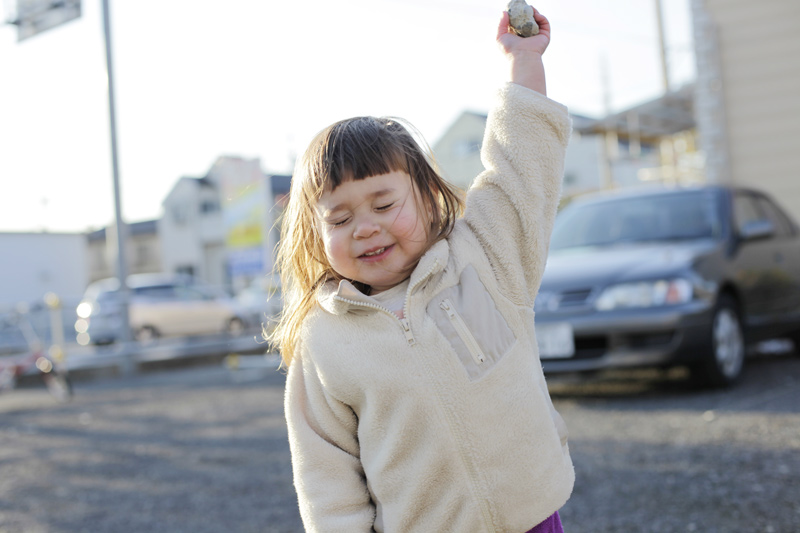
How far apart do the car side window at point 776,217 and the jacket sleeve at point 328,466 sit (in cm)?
549

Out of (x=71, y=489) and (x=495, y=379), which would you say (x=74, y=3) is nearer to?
(x=71, y=489)

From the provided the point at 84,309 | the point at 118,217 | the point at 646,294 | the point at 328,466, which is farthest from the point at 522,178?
the point at 84,309

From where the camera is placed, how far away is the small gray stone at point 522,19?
148cm

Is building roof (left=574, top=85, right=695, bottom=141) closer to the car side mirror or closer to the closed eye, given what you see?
the car side mirror

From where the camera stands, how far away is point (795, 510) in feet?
8.55

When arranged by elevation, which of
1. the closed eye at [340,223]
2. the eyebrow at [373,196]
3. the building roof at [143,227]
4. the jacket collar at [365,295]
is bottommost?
the jacket collar at [365,295]

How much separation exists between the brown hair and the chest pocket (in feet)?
0.44

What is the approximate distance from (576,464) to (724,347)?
6.29ft

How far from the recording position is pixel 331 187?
4.65ft

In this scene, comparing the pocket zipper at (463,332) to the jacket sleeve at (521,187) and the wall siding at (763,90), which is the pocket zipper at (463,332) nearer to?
the jacket sleeve at (521,187)

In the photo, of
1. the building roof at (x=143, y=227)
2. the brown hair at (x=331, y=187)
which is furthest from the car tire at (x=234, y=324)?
the building roof at (x=143, y=227)

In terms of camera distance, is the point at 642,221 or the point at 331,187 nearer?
the point at 331,187

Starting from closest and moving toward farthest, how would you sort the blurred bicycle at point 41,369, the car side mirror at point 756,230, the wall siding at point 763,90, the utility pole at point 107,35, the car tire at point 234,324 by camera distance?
the car side mirror at point 756,230 < the blurred bicycle at point 41,369 < the wall siding at point 763,90 < the utility pole at point 107,35 < the car tire at point 234,324

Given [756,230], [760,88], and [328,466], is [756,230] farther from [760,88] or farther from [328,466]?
[760,88]
